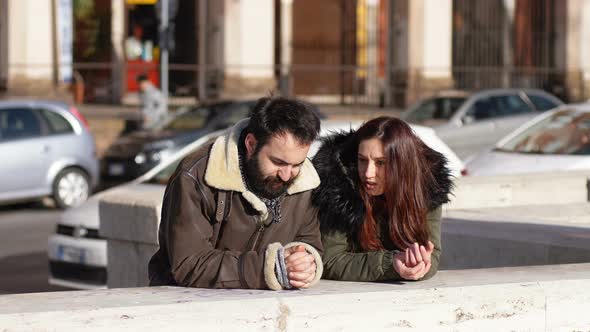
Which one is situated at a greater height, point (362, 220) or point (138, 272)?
point (362, 220)

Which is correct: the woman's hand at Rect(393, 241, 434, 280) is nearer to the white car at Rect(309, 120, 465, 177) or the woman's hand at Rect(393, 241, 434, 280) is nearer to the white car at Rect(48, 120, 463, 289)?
the white car at Rect(309, 120, 465, 177)

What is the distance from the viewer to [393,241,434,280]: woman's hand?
195 inches

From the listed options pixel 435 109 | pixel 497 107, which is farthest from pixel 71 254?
pixel 497 107

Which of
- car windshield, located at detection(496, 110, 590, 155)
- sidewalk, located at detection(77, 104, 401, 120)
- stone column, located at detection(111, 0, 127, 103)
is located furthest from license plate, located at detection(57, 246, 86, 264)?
stone column, located at detection(111, 0, 127, 103)

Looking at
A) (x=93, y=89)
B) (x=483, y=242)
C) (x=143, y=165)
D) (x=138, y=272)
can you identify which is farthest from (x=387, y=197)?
(x=93, y=89)

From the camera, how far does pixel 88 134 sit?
58.9 feet

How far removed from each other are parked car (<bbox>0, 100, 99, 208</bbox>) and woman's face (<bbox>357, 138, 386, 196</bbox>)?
12.1 m

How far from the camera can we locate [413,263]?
195 inches

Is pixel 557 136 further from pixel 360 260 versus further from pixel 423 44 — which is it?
pixel 423 44

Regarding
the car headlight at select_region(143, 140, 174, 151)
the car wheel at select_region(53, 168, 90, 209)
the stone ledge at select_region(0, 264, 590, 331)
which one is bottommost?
the car wheel at select_region(53, 168, 90, 209)

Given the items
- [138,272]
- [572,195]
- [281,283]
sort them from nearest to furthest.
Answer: [281,283], [138,272], [572,195]

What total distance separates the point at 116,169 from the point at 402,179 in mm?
15034

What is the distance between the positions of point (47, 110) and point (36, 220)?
1736mm

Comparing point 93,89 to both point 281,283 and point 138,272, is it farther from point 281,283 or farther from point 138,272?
point 281,283
